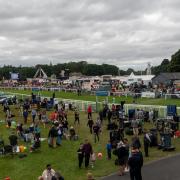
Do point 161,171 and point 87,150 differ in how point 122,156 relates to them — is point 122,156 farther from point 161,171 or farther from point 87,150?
point 87,150

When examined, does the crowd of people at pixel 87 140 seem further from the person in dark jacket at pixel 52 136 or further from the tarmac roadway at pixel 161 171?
the tarmac roadway at pixel 161 171

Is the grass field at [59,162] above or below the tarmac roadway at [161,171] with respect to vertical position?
below

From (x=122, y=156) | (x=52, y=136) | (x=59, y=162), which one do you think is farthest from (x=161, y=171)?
(x=52, y=136)

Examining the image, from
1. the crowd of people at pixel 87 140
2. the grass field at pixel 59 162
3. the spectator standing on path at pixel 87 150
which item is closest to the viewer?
the crowd of people at pixel 87 140

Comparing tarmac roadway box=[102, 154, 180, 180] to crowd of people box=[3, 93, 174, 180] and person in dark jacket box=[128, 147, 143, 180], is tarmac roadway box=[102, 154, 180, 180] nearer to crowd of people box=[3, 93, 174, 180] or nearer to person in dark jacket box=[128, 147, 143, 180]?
crowd of people box=[3, 93, 174, 180]

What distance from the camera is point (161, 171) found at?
63.7 feet

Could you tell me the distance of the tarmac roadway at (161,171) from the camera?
1834cm

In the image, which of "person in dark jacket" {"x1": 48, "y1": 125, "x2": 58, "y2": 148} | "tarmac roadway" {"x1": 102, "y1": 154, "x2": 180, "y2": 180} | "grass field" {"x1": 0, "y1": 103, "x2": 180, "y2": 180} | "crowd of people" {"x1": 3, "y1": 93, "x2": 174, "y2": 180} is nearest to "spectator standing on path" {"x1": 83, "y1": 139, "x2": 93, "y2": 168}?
"crowd of people" {"x1": 3, "y1": 93, "x2": 174, "y2": 180}

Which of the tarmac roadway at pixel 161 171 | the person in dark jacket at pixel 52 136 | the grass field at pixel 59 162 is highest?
the person in dark jacket at pixel 52 136

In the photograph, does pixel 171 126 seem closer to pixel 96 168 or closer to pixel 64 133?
pixel 64 133

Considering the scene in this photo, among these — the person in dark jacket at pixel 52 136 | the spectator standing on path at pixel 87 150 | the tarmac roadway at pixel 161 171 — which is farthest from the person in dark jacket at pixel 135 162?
the person in dark jacket at pixel 52 136

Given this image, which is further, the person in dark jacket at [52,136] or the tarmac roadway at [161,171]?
the person in dark jacket at [52,136]

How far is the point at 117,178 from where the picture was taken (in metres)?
18.6

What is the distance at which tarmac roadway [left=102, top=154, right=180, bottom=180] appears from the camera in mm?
18344
